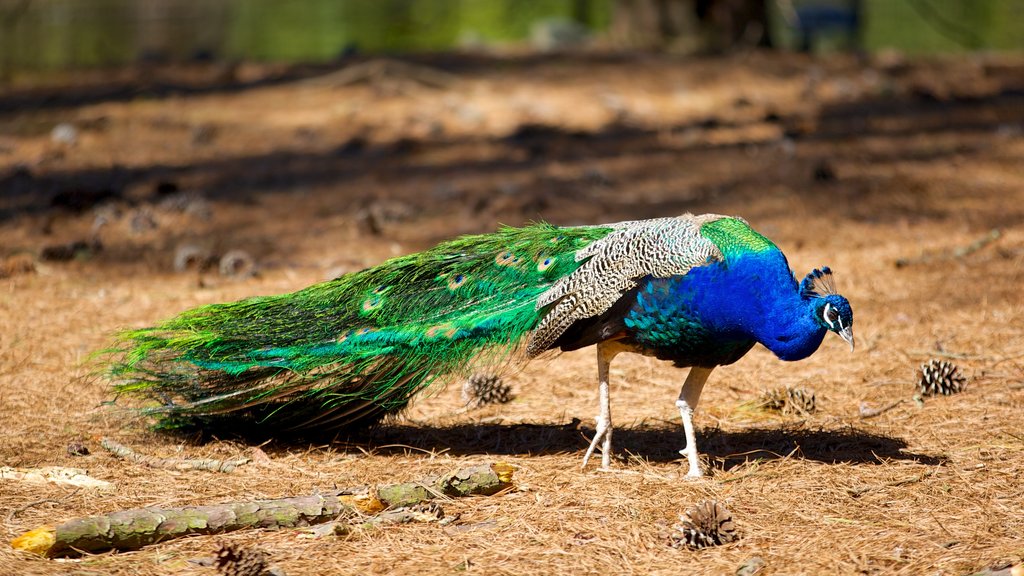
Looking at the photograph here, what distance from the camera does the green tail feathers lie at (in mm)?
4754

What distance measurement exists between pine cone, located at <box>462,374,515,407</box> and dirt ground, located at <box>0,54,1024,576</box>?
79 mm

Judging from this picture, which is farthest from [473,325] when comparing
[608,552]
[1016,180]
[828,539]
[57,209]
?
[1016,180]

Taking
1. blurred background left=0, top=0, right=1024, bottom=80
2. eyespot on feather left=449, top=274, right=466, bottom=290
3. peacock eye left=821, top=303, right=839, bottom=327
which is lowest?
eyespot on feather left=449, top=274, right=466, bottom=290

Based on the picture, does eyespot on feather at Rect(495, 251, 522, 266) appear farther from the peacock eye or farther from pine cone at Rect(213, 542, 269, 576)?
pine cone at Rect(213, 542, 269, 576)

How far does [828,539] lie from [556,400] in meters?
2.15

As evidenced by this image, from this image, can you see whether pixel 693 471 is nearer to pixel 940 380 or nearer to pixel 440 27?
pixel 940 380

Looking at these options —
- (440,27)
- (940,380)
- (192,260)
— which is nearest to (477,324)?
(940,380)

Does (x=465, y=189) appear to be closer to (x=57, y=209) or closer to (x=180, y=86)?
(x=57, y=209)

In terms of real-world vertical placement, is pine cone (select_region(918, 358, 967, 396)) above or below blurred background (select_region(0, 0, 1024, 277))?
below

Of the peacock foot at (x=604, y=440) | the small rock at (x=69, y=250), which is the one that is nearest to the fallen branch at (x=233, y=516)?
the peacock foot at (x=604, y=440)

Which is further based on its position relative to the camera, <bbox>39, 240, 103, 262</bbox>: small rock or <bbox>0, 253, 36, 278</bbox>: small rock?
<bbox>39, 240, 103, 262</bbox>: small rock

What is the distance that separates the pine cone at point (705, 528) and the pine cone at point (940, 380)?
6.50 feet

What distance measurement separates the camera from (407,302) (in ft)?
15.9

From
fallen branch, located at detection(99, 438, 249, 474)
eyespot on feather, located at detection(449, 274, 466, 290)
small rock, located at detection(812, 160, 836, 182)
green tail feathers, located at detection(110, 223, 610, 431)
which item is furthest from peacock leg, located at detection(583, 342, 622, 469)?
small rock, located at detection(812, 160, 836, 182)
